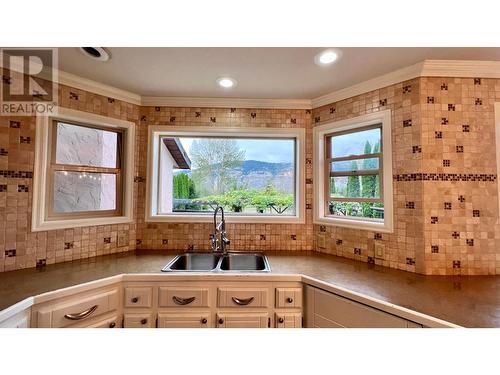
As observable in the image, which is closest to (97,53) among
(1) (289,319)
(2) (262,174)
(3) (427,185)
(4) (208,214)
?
(4) (208,214)

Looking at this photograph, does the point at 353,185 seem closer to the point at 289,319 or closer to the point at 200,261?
the point at 289,319

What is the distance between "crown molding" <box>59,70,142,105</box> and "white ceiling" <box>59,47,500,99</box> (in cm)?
5

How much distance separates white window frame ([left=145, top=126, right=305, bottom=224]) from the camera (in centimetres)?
202

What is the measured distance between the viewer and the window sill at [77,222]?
156 centimetres

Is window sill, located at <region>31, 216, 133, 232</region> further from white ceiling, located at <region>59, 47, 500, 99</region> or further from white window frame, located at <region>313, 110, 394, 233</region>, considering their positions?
white window frame, located at <region>313, 110, 394, 233</region>

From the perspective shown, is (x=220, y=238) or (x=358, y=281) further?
(x=220, y=238)

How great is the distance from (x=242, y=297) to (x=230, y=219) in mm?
757

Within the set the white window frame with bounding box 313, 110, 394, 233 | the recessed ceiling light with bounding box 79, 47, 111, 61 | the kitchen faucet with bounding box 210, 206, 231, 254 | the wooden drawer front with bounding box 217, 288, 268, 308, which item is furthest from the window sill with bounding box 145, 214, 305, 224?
the recessed ceiling light with bounding box 79, 47, 111, 61

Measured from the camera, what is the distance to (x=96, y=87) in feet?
5.86

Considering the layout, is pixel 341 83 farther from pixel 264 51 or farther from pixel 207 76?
pixel 207 76

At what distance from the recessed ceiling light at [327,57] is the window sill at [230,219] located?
1.24m

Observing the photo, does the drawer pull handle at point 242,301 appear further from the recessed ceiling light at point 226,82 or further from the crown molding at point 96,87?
the crown molding at point 96,87

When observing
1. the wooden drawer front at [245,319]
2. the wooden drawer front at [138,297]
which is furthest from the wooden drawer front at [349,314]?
the wooden drawer front at [138,297]

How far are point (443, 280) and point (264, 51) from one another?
68.9 inches
